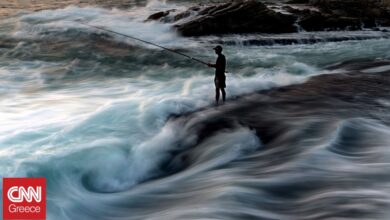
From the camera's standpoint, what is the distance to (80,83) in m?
15.0

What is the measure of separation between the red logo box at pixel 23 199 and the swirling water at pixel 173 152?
280 mm

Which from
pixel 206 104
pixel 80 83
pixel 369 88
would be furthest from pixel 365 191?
pixel 80 83

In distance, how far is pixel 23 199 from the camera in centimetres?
638

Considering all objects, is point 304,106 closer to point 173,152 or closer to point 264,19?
point 173,152

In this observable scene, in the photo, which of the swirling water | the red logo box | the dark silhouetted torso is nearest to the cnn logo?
the red logo box

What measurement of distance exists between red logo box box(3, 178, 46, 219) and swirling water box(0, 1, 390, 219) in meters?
0.28

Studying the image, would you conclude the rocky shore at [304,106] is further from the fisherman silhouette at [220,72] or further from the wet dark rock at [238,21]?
the wet dark rock at [238,21]

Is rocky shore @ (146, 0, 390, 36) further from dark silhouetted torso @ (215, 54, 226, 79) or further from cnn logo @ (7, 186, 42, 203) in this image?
cnn logo @ (7, 186, 42, 203)

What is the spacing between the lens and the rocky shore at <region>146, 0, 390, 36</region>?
2138cm

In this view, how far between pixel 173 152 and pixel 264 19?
13.7m

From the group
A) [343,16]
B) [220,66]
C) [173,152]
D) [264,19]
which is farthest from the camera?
[343,16]

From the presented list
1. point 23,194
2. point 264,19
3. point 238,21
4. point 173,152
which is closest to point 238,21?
point 238,21

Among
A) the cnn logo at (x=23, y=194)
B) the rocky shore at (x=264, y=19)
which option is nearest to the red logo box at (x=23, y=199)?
the cnn logo at (x=23, y=194)

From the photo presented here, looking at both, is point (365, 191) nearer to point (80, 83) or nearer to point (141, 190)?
point (141, 190)
